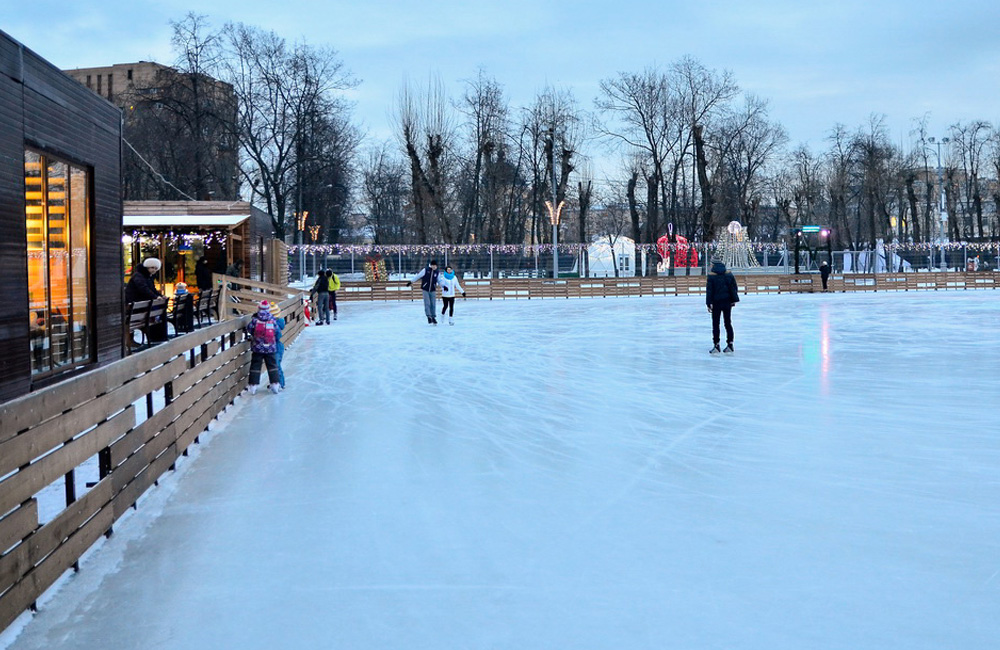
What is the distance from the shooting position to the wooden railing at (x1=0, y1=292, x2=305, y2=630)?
12.6ft

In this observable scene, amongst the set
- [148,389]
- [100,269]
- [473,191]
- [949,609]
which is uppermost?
[473,191]

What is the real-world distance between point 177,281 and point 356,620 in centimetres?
2343

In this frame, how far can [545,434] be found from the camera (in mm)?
8539

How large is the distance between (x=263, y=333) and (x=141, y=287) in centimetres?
501

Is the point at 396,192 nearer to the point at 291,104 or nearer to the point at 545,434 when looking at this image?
the point at 291,104

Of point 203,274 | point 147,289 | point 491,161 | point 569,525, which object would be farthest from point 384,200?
point 569,525

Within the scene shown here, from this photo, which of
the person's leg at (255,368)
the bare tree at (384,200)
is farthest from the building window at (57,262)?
the bare tree at (384,200)

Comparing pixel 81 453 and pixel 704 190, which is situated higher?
pixel 704 190

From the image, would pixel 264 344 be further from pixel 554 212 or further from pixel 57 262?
pixel 554 212

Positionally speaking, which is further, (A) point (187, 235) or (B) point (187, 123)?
(B) point (187, 123)

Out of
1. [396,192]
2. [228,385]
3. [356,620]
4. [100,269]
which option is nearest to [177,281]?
[100,269]

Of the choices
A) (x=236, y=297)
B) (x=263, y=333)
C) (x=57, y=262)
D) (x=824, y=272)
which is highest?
(x=824, y=272)

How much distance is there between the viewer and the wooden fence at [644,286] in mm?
42344

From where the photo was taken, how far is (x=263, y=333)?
38.4ft
